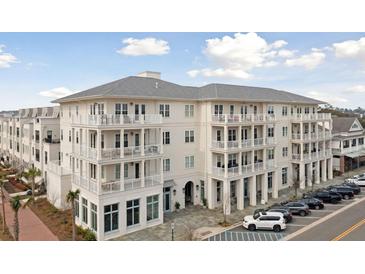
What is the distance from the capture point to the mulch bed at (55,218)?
1881cm

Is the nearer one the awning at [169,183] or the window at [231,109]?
the awning at [169,183]

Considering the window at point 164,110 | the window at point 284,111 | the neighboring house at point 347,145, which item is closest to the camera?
the window at point 164,110

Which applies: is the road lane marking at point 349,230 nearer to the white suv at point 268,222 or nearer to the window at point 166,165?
the white suv at point 268,222

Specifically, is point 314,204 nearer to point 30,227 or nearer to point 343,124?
point 30,227

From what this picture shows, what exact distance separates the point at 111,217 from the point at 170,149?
7440 millimetres

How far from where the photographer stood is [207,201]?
24609 millimetres

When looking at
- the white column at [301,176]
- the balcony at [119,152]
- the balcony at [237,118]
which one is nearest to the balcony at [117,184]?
the balcony at [119,152]

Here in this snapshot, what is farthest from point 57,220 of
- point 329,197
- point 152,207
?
point 329,197

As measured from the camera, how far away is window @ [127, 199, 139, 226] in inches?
755

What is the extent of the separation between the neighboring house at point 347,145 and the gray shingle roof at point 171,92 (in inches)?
406

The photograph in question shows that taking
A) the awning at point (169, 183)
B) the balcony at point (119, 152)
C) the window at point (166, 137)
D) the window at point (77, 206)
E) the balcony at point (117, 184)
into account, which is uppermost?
the window at point (166, 137)

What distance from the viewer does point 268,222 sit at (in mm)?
19250
